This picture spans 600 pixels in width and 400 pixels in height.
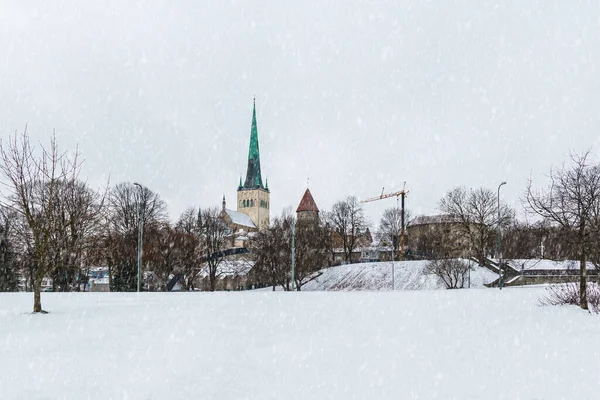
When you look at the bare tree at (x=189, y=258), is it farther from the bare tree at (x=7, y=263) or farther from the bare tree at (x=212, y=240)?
the bare tree at (x=7, y=263)

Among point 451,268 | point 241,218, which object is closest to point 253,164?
point 241,218

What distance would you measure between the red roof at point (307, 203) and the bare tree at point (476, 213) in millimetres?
68321

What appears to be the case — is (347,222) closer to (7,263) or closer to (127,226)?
(127,226)

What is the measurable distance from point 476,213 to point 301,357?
59.9 meters

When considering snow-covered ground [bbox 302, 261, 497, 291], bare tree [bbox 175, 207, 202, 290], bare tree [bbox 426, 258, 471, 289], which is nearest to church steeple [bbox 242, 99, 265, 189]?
snow-covered ground [bbox 302, 261, 497, 291]

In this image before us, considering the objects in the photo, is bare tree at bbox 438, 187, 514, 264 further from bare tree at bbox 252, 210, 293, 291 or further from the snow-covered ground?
bare tree at bbox 252, 210, 293, 291

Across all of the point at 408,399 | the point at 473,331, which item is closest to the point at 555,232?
the point at 473,331

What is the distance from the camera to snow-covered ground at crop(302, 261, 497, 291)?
53312 mm

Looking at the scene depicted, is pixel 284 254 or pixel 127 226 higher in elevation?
pixel 127 226

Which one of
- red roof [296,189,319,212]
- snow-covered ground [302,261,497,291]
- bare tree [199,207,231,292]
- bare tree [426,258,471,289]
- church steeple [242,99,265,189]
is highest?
church steeple [242,99,265,189]

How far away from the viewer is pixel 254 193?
137500mm

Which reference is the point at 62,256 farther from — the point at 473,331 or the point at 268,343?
the point at 473,331

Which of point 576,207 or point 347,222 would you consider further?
point 347,222

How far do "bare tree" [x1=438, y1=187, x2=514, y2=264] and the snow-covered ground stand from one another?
8.34 metres
